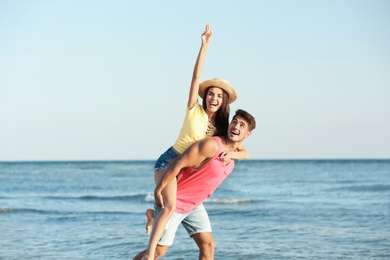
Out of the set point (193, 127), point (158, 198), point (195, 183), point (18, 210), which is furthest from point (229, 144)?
point (18, 210)

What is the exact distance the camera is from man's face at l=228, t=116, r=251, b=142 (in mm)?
5230

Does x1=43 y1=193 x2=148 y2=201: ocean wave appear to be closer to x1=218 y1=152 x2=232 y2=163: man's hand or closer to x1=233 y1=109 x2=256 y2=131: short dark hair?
x1=218 y1=152 x2=232 y2=163: man's hand

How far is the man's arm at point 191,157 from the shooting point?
5.12m

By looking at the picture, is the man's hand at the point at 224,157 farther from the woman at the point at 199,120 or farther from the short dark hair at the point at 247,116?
the short dark hair at the point at 247,116

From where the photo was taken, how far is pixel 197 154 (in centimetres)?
512

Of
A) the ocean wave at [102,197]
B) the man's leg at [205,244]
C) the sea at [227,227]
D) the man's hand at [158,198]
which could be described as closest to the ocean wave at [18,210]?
the sea at [227,227]

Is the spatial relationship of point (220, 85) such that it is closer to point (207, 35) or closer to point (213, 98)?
point (213, 98)

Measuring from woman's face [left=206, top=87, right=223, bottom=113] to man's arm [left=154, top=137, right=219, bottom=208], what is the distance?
11.2 inches

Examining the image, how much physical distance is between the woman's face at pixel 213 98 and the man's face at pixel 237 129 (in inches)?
7.8

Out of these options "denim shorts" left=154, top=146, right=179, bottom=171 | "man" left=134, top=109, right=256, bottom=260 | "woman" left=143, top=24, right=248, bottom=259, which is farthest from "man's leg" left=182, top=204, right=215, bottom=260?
"denim shorts" left=154, top=146, right=179, bottom=171

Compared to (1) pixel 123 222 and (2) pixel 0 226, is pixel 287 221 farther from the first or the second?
(2) pixel 0 226

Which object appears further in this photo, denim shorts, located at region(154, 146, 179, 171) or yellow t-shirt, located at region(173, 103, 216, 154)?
denim shorts, located at region(154, 146, 179, 171)

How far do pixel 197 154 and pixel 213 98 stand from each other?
495mm

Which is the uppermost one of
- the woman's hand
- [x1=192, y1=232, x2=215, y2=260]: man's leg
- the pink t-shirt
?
the woman's hand
